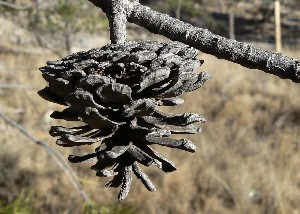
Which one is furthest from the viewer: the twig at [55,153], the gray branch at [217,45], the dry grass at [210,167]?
the dry grass at [210,167]

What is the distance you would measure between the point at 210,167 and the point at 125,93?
522cm

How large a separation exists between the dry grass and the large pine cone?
3404 millimetres

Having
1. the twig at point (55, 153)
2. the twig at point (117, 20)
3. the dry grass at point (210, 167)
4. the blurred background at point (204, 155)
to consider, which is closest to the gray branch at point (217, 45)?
the twig at point (117, 20)

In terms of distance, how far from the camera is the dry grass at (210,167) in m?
5.00

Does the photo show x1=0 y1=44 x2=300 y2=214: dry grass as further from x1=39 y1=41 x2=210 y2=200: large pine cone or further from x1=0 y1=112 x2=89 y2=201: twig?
x1=39 y1=41 x2=210 y2=200: large pine cone

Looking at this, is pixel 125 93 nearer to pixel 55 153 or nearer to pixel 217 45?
pixel 217 45

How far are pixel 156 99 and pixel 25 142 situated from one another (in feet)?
20.0

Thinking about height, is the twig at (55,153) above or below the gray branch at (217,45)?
below

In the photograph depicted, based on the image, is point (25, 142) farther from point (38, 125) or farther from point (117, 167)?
point (117, 167)

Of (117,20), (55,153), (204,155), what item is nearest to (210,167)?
(204,155)

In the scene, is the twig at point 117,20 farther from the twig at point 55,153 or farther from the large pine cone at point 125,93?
the twig at point 55,153

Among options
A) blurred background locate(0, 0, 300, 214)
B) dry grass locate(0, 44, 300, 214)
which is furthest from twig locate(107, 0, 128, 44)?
dry grass locate(0, 44, 300, 214)

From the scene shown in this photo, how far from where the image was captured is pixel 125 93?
0.47m

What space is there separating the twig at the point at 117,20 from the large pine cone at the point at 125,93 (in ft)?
0.06
